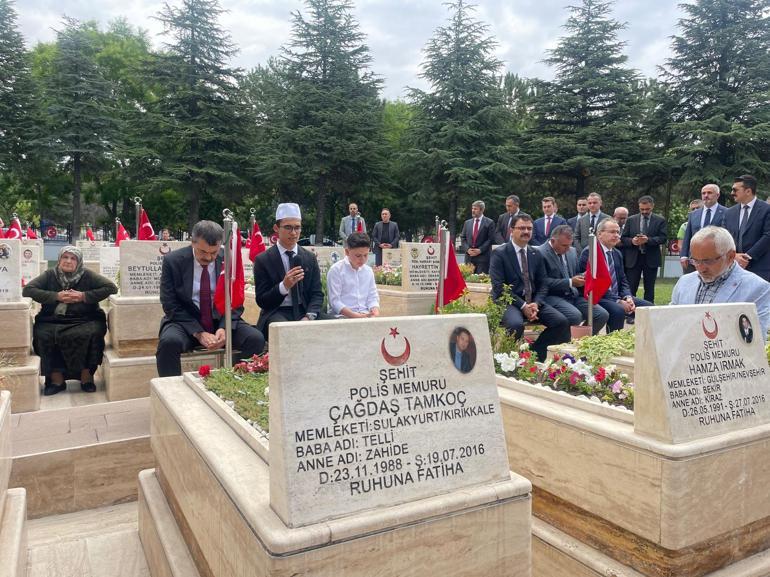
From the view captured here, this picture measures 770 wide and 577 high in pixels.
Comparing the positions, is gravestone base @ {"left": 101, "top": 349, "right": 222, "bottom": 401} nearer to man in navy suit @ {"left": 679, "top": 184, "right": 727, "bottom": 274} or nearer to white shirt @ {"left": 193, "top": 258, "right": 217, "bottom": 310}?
white shirt @ {"left": 193, "top": 258, "right": 217, "bottom": 310}

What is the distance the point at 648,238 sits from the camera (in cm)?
1023

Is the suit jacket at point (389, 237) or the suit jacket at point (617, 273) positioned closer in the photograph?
the suit jacket at point (617, 273)

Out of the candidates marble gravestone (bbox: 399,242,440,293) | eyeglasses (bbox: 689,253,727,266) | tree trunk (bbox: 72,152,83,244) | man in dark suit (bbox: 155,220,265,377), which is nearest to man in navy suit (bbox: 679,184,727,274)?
marble gravestone (bbox: 399,242,440,293)

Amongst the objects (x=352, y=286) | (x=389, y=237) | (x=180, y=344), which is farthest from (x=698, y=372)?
(x=389, y=237)

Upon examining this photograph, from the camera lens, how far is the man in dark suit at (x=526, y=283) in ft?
20.6

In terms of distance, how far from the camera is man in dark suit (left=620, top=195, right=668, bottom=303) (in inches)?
403

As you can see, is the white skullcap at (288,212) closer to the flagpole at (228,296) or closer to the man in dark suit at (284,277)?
the man in dark suit at (284,277)

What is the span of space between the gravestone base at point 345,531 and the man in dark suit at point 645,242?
29.3 feet

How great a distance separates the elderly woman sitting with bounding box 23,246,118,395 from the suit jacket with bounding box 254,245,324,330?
1714 millimetres

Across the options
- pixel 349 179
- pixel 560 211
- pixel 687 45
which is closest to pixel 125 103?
pixel 349 179

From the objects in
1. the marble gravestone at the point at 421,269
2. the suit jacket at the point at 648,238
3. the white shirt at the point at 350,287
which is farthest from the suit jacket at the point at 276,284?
the suit jacket at the point at 648,238

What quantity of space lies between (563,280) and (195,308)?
12.9 ft

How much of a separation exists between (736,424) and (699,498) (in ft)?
1.47

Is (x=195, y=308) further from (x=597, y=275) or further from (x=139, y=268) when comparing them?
(x=597, y=275)
